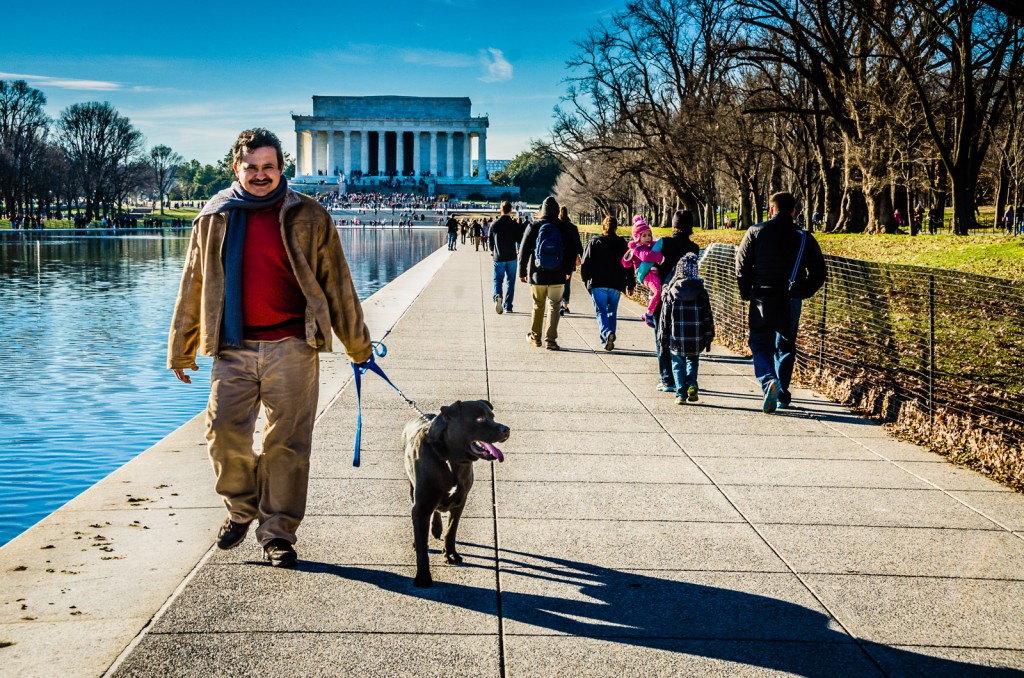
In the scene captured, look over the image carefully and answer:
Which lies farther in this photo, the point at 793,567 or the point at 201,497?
the point at 201,497

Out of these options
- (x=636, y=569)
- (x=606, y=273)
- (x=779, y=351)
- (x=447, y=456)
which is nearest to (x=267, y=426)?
(x=447, y=456)

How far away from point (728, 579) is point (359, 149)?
152 metres

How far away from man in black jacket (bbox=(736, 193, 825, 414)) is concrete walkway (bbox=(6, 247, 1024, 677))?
85 cm

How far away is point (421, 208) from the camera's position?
11888cm

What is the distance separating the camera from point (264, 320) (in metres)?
5.00

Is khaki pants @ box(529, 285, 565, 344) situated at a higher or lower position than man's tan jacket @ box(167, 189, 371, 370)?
lower

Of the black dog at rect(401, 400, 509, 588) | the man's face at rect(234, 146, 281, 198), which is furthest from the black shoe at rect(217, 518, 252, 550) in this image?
the man's face at rect(234, 146, 281, 198)

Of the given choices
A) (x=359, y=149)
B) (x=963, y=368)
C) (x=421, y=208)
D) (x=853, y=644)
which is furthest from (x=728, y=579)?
(x=359, y=149)

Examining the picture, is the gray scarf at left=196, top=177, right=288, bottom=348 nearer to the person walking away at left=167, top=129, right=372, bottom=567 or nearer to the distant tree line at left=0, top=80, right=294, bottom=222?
the person walking away at left=167, top=129, right=372, bottom=567

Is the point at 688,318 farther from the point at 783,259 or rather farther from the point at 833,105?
the point at 833,105

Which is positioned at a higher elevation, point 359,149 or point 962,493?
point 359,149

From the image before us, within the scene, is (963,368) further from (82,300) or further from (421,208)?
(421,208)

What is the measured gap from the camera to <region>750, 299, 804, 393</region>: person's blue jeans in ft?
31.2

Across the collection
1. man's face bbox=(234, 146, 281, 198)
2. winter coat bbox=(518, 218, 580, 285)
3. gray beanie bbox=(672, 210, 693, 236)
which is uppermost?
man's face bbox=(234, 146, 281, 198)
